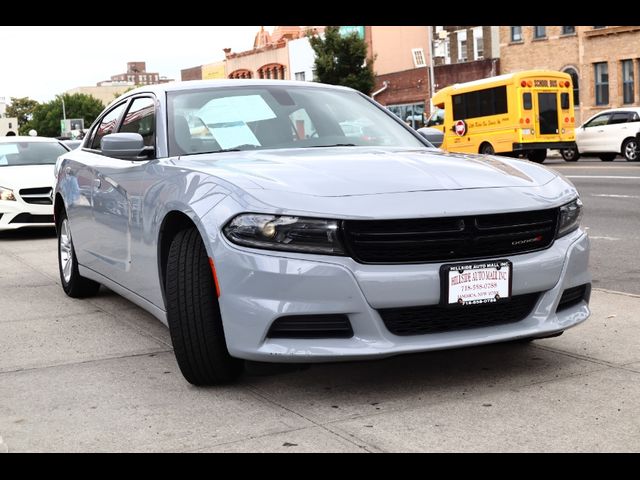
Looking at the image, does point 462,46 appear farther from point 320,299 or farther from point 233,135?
point 320,299


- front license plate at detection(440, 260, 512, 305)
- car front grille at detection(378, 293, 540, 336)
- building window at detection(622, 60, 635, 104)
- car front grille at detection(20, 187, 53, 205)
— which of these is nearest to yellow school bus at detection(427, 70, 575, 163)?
building window at detection(622, 60, 635, 104)

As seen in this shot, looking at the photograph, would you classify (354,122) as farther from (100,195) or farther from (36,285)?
(36,285)

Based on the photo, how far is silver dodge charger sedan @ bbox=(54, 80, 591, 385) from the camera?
4.05m

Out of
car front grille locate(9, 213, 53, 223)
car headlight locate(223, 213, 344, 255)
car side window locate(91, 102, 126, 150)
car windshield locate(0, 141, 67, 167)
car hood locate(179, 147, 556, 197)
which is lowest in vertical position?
car front grille locate(9, 213, 53, 223)

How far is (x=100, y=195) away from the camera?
614 centimetres

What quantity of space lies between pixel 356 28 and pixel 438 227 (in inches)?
2506

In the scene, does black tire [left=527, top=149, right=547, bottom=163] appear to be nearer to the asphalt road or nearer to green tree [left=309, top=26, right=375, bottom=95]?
the asphalt road

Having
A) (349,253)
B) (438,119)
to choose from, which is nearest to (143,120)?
(349,253)

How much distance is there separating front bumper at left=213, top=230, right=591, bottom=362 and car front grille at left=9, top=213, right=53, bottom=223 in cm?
904

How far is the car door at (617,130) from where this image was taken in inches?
1100

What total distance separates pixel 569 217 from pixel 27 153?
35.7 ft
